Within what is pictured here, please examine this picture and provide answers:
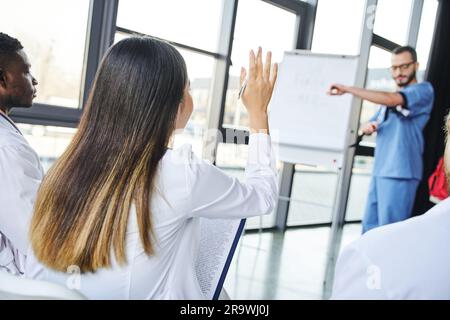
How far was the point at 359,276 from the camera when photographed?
0.49 metres

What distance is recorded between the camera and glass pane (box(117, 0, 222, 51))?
241cm

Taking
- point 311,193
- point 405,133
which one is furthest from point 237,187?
point 311,193

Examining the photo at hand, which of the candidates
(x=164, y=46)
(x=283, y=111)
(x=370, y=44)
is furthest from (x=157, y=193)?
(x=370, y=44)

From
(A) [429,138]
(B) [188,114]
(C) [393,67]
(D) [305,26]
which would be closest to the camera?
(B) [188,114]

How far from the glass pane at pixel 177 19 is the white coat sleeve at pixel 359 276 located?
215 cm

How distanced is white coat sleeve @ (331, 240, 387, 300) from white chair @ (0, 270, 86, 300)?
330 mm

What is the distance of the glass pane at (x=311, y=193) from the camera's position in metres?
4.01

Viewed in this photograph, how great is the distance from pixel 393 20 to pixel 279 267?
2803mm

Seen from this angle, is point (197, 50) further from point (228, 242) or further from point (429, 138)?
point (429, 138)

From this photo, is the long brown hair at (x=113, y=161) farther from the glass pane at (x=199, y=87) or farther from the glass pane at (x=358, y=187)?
the glass pane at (x=358, y=187)

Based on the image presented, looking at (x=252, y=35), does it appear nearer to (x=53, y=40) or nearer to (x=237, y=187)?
(x=53, y=40)

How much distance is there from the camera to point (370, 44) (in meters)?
3.76

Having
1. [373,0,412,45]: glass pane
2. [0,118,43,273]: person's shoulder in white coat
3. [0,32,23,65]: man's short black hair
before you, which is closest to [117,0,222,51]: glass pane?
[0,32,23,65]: man's short black hair

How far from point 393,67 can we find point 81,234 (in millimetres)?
2614
